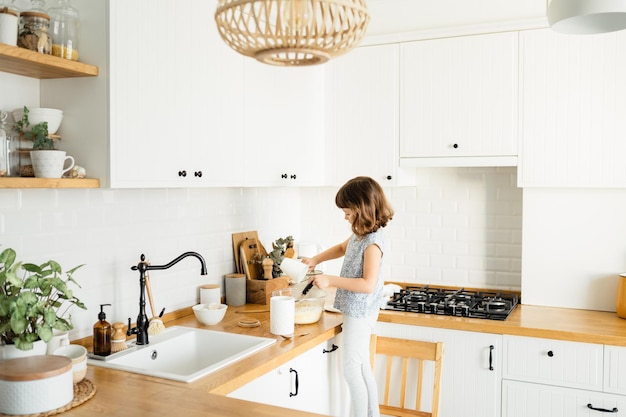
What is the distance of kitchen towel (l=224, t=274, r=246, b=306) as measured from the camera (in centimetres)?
346

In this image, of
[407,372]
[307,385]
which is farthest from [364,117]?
[307,385]

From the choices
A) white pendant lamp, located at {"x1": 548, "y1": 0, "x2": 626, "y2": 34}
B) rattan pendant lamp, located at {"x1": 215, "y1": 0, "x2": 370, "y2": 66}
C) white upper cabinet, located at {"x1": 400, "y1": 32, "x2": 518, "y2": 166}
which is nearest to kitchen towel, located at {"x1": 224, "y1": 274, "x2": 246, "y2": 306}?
white upper cabinet, located at {"x1": 400, "y1": 32, "x2": 518, "y2": 166}

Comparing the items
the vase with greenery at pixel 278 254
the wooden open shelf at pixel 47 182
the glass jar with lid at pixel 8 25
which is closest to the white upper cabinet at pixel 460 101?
the vase with greenery at pixel 278 254

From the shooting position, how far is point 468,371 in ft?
10.4

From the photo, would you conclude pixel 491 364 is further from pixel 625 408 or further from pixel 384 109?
pixel 384 109

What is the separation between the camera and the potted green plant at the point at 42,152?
209 cm

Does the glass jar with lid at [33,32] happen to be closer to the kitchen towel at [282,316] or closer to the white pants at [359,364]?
the kitchen towel at [282,316]

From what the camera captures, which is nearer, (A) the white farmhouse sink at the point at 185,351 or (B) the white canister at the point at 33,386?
(B) the white canister at the point at 33,386

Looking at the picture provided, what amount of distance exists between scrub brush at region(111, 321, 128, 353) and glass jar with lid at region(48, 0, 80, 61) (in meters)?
1.05

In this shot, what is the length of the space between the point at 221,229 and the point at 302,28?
7.24 ft

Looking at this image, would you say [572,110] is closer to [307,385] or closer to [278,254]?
[278,254]

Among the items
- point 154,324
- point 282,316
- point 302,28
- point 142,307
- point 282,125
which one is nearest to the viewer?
point 302,28

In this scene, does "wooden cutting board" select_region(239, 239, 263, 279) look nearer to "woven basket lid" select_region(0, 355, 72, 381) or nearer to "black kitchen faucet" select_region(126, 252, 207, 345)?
"black kitchen faucet" select_region(126, 252, 207, 345)

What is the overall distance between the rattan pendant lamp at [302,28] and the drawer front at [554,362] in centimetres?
209
